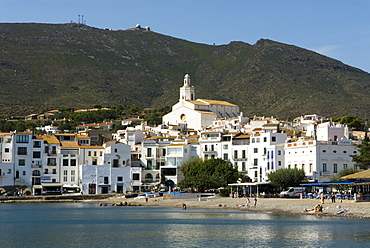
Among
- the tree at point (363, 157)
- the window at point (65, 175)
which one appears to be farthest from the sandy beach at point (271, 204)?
the tree at point (363, 157)

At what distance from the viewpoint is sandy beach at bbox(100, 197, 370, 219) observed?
187 ft

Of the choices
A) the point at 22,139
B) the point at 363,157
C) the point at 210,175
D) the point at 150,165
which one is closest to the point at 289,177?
the point at 363,157

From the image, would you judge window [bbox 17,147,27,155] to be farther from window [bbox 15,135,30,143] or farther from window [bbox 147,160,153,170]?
window [bbox 147,160,153,170]

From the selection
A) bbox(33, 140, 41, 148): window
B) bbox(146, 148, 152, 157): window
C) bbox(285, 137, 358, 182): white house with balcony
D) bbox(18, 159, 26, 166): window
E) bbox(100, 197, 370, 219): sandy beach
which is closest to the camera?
bbox(100, 197, 370, 219): sandy beach

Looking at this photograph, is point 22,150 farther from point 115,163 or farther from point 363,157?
point 363,157

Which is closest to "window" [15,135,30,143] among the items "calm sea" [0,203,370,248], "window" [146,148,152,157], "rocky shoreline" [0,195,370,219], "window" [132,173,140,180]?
"rocky shoreline" [0,195,370,219]

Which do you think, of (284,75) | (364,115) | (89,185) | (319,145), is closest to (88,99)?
(284,75)

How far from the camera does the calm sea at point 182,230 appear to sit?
43062 mm

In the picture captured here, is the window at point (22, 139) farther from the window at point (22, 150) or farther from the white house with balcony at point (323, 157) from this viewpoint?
the white house with balcony at point (323, 157)

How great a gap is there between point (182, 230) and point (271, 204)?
18.6 m

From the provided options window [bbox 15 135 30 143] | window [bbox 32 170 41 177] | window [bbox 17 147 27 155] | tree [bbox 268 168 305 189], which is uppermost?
window [bbox 15 135 30 143]

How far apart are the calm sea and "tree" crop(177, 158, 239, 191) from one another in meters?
18.4

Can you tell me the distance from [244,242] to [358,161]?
36895 mm

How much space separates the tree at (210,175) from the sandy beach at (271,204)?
368cm
